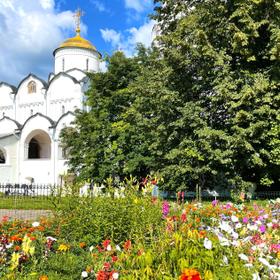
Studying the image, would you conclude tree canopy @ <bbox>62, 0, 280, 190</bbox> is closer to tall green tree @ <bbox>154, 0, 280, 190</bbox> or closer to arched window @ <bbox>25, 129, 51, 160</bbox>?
tall green tree @ <bbox>154, 0, 280, 190</bbox>

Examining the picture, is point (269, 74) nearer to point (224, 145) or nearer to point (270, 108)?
point (270, 108)

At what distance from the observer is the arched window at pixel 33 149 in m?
40.6

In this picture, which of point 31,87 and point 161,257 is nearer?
point 161,257

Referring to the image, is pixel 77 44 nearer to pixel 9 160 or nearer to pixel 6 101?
pixel 6 101

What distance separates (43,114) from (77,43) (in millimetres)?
8366

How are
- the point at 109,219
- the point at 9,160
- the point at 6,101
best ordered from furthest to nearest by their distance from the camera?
the point at 6,101 → the point at 9,160 → the point at 109,219

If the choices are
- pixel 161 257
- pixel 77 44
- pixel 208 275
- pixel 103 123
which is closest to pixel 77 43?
pixel 77 44

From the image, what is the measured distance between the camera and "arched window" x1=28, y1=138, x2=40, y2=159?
133 ft

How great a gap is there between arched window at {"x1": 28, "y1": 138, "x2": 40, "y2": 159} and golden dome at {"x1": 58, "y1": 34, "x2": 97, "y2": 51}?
1062cm

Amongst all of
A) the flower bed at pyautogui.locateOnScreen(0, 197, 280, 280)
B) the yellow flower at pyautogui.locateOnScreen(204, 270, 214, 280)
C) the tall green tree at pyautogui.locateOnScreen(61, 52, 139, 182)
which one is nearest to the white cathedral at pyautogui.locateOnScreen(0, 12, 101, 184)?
the tall green tree at pyautogui.locateOnScreen(61, 52, 139, 182)

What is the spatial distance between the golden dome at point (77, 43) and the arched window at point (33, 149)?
10.6m

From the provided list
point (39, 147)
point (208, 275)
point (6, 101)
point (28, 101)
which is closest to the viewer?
point (208, 275)

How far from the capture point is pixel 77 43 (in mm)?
39562

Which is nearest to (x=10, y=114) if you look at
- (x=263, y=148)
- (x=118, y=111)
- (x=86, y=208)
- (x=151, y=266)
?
(x=118, y=111)
